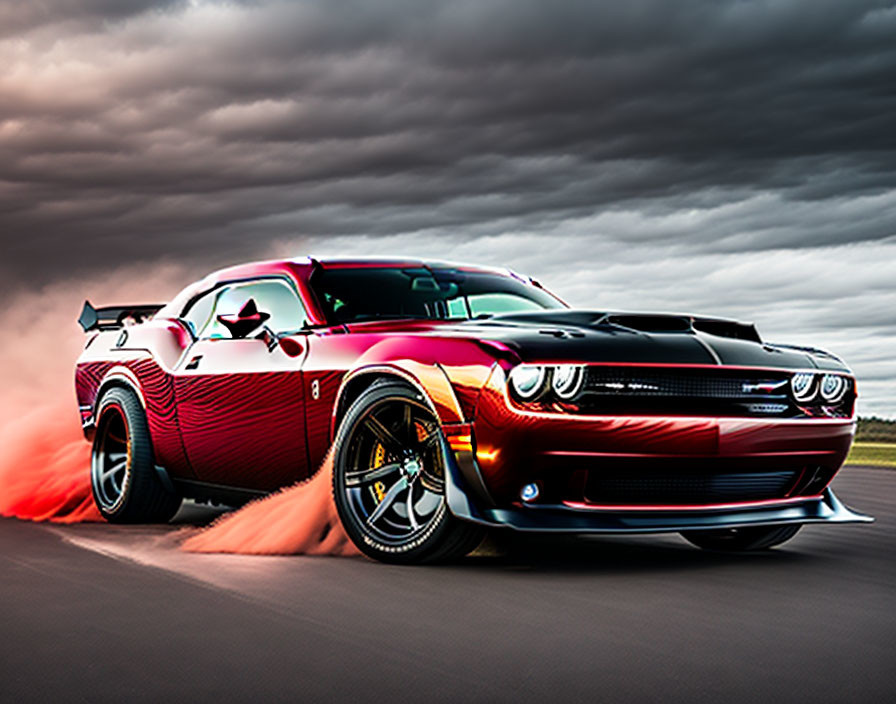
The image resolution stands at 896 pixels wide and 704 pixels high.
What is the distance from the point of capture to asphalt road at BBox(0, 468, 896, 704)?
355cm

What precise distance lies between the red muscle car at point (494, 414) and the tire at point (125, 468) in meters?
0.59

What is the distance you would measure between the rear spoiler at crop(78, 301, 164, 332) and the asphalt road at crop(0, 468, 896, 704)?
8.11ft

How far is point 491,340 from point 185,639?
1.93 metres

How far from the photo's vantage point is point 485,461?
5297mm

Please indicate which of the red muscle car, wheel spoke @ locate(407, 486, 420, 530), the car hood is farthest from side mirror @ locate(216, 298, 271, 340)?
wheel spoke @ locate(407, 486, 420, 530)

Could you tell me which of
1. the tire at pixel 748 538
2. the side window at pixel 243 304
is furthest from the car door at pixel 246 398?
the tire at pixel 748 538

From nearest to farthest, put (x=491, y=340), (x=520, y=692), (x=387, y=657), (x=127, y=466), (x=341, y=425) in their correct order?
1. (x=520, y=692)
2. (x=387, y=657)
3. (x=491, y=340)
4. (x=341, y=425)
5. (x=127, y=466)

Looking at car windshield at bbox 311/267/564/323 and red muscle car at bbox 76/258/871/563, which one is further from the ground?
car windshield at bbox 311/267/564/323

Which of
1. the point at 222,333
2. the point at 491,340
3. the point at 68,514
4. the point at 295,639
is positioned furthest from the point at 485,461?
the point at 68,514

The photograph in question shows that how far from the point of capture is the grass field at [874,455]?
17.1 meters

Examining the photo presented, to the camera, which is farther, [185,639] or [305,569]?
[305,569]

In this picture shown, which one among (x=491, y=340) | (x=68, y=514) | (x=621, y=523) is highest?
(x=491, y=340)

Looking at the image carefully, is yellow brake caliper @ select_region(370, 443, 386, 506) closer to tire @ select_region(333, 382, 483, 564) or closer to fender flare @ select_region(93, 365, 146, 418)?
tire @ select_region(333, 382, 483, 564)

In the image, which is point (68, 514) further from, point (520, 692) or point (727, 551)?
point (520, 692)
